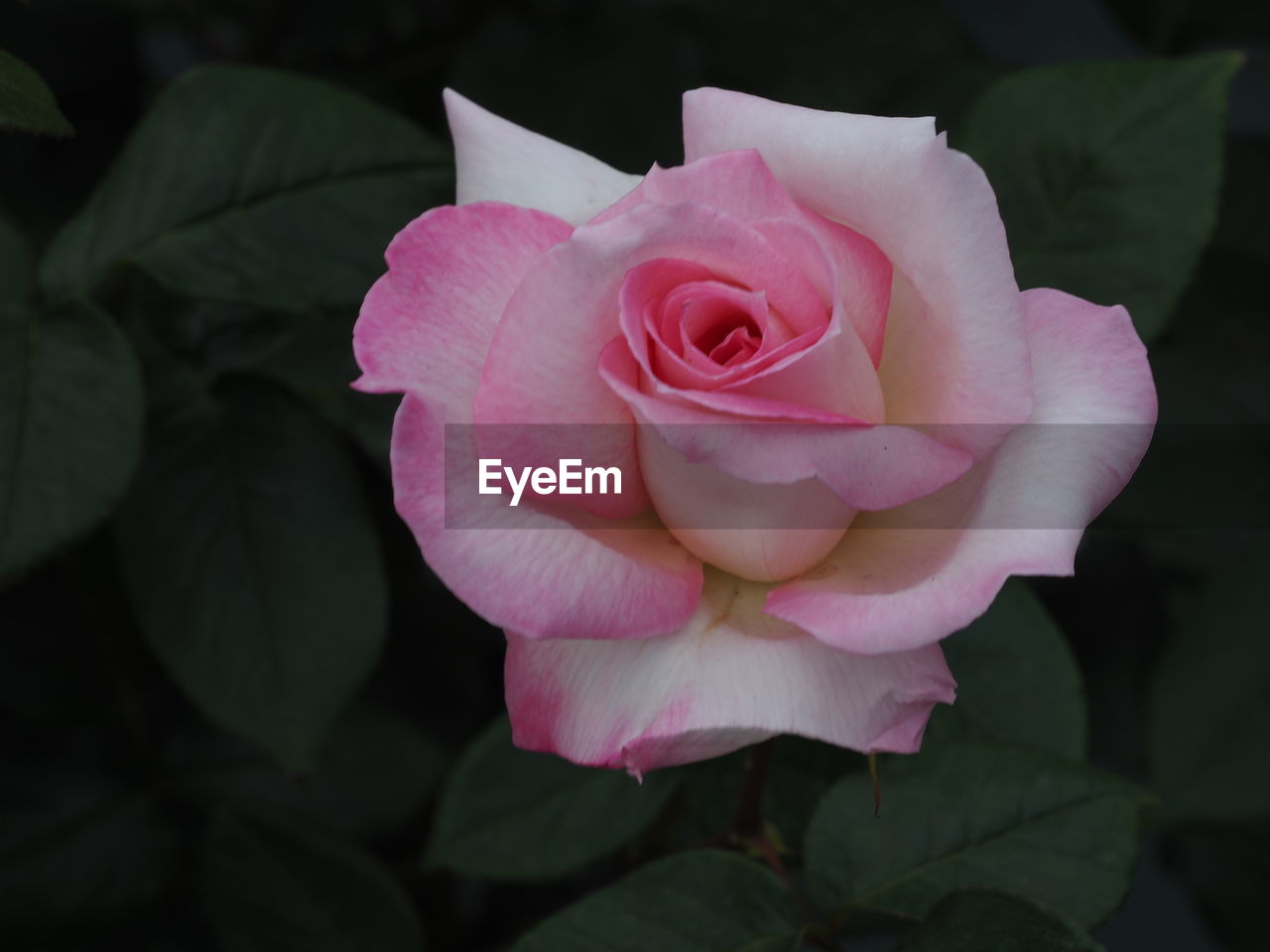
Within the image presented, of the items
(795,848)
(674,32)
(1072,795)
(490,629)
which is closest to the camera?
(1072,795)

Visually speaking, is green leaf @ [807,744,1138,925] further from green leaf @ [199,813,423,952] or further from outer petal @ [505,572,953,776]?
green leaf @ [199,813,423,952]

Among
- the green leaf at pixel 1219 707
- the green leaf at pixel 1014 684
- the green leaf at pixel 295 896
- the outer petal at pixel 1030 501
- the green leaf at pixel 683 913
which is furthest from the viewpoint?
the green leaf at pixel 1219 707

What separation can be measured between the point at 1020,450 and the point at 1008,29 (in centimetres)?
105

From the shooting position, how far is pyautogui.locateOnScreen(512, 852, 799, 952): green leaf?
0.51 m

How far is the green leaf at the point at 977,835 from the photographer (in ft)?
1.71

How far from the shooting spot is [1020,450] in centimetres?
43

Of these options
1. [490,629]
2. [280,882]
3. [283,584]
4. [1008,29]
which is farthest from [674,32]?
[280,882]

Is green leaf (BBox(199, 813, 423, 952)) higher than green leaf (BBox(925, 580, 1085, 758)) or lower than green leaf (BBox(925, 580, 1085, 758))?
lower

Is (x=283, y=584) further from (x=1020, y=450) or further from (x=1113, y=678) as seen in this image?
(x=1113, y=678)

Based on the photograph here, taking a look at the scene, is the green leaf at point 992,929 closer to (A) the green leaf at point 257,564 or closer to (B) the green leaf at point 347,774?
(A) the green leaf at point 257,564

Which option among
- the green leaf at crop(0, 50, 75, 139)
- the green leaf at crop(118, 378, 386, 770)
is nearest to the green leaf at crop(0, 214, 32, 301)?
the green leaf at crop(118, 378, 386, 770)

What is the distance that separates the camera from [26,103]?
0.41m

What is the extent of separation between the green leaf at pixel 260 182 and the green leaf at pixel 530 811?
280 millimetres

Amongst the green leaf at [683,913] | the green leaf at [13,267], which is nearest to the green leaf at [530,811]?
the green leaf at [683,913]
